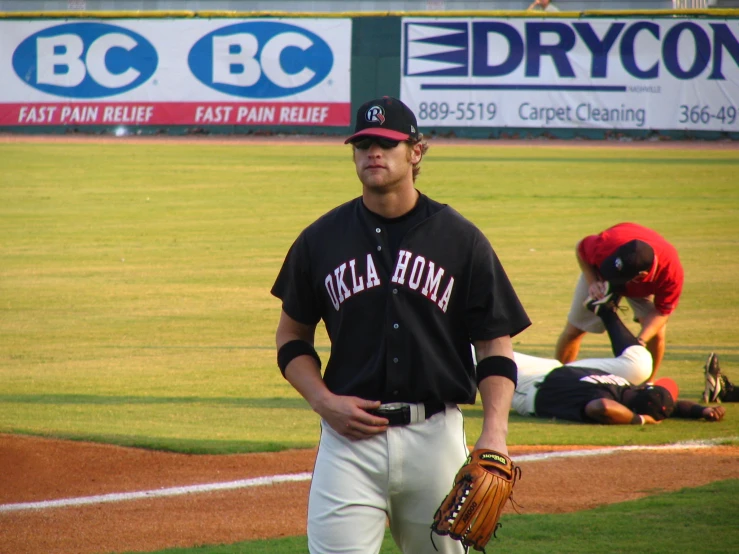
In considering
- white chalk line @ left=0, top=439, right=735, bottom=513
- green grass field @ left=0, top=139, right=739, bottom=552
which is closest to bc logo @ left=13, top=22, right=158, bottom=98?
green grass field @ left=0, top=139, right=739, bottom=552

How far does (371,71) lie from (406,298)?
25.9m

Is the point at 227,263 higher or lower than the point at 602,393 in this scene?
higher

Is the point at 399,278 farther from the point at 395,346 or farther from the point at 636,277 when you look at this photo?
the point at 636,277

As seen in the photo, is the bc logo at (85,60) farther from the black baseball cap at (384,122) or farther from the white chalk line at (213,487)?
the black baseball cap at (384,122)

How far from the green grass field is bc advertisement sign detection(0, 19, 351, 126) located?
1.70m

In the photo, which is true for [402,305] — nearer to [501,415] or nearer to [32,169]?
[501,415]

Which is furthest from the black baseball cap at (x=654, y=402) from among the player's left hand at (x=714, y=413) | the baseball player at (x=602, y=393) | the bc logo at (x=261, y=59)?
the bc logo at (x=261, y=59)

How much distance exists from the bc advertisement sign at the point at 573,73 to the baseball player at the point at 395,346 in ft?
82.6

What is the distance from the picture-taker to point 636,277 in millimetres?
7992

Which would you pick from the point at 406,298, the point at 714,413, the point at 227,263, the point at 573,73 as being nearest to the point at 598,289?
the point at 714,413

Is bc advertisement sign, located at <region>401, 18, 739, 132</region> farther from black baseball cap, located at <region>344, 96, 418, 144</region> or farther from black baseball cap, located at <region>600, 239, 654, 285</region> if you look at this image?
black baseball cap, located at <region>344, 96, 418, 144</region>

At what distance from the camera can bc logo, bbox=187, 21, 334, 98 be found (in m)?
29.1

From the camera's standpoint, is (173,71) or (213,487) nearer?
(213,487)

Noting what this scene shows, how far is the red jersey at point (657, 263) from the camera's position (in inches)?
322
